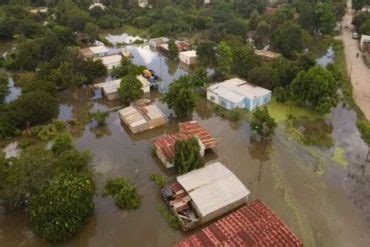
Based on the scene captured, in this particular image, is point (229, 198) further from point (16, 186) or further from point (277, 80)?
point (277, 80)

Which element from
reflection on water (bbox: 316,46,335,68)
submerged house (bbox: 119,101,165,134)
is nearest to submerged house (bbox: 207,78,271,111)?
submerged house (bbox: 119,101,165,134)

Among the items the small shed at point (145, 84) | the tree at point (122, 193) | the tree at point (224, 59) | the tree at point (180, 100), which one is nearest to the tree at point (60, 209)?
the tree at point (122, 193)

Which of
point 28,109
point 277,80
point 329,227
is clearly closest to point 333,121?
point 277,80

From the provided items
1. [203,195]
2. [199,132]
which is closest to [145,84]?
[199,132]

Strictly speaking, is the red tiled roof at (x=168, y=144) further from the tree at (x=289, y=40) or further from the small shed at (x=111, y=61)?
the tree at (x=289, y=40)

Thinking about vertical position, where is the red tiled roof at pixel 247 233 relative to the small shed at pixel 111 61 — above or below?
below

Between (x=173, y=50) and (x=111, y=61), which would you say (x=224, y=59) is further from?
(x=111, y=61)

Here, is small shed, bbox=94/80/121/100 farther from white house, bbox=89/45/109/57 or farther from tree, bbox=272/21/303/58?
tree, bbox=272/21/303/58
